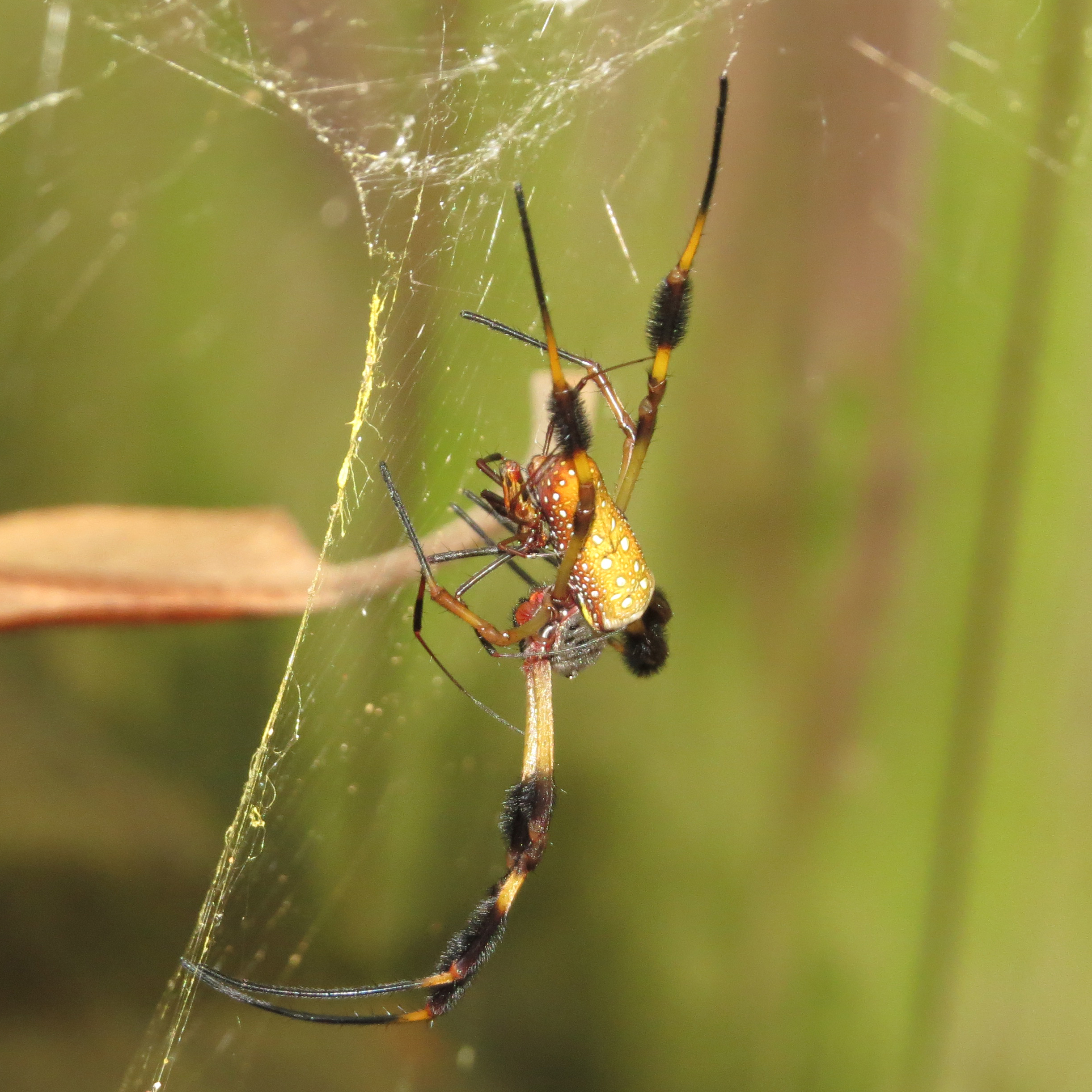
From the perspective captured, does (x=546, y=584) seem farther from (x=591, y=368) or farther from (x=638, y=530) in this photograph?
(x=638, y=530)

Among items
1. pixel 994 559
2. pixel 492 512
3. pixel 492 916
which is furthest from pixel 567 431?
pixel 994 559

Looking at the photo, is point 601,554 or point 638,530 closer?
point 601,554

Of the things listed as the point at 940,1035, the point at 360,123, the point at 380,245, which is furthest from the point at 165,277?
the point at 940,1035

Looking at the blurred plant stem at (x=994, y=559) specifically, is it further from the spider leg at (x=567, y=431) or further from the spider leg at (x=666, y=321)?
the spider leg at (x=567, y=431)

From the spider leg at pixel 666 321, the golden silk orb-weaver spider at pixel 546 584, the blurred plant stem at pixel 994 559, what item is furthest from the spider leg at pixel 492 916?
the blurred plant stem at pixel 994 559

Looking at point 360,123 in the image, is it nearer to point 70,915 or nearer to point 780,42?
point 780,42

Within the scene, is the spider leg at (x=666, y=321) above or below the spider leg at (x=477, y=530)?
above
